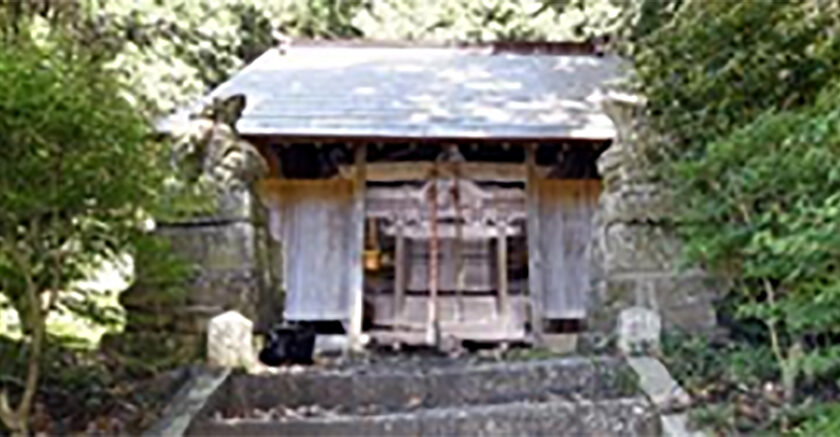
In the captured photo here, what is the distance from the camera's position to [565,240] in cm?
1067

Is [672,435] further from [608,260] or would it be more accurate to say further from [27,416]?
[27,416]

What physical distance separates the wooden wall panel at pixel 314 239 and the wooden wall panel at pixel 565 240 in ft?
6.30

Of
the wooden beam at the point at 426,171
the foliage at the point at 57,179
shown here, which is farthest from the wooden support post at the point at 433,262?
the foliage at the point at 57,179

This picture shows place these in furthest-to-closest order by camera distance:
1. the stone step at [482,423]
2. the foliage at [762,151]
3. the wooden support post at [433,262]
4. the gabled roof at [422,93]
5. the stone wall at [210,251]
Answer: the wooden support post at [433,262] < the gabled roof at [422,93] < the stone wall at [210,251] < the stone step at [482,423] < the foliage at [762,151]

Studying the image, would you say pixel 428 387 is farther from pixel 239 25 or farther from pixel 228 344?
pixel 239 25

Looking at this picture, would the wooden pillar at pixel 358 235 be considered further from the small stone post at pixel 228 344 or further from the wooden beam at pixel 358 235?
the small stone post at pixel 228 344

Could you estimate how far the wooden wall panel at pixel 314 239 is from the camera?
10570 mm

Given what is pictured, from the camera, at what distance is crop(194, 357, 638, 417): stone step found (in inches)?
261

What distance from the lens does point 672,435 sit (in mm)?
5613

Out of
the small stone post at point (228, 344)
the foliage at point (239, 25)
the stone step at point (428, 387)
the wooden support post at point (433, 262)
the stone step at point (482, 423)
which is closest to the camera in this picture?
the stone step at point (482, 423)

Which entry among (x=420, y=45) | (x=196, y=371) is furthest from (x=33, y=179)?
(x=420, y=45)

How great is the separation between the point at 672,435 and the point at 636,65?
373cm

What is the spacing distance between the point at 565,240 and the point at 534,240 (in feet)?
1.55

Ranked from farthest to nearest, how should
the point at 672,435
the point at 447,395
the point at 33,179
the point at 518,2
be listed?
the point at 518,2, the point at 447,395, the point at 672,435, the point at 33,179
